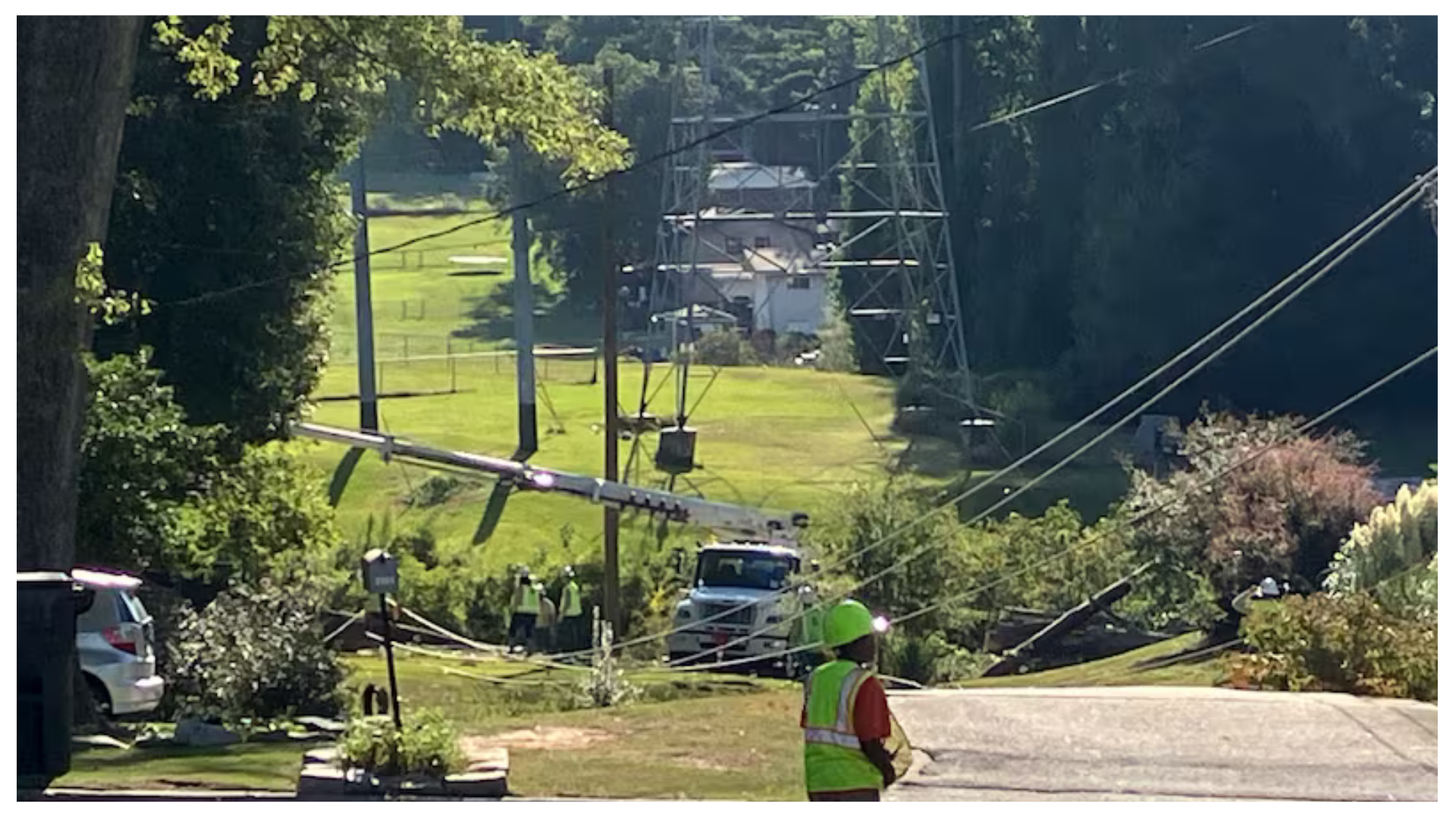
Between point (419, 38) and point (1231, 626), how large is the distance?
12.3 meters

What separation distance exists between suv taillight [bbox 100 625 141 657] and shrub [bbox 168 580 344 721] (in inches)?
53.2

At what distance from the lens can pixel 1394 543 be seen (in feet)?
63.6

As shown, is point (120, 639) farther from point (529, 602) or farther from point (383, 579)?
point (529, 602)

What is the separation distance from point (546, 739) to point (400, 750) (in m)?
3.93

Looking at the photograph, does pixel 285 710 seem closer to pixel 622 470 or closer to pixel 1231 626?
pixel 1231 626

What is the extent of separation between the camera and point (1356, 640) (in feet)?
51.7

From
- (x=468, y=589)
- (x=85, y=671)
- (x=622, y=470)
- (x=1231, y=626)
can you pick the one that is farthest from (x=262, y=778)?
(x=622, y=470)

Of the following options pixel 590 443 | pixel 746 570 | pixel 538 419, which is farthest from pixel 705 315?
pixel 746 570

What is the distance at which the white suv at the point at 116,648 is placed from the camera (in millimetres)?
15820

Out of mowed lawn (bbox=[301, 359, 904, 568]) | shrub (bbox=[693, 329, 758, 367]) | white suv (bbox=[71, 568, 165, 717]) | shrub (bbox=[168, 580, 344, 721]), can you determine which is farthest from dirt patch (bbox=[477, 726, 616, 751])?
shrub (bbox=[693, 329, 758, 367])

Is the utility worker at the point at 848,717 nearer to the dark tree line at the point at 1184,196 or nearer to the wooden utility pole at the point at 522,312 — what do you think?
the wooden utility pole at the point at 522,312

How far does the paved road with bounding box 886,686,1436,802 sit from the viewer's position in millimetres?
11273

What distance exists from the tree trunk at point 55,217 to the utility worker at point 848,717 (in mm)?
7058

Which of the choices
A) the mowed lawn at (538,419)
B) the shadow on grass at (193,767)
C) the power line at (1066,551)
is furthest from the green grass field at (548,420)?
the shadow on grass at (193,767)
